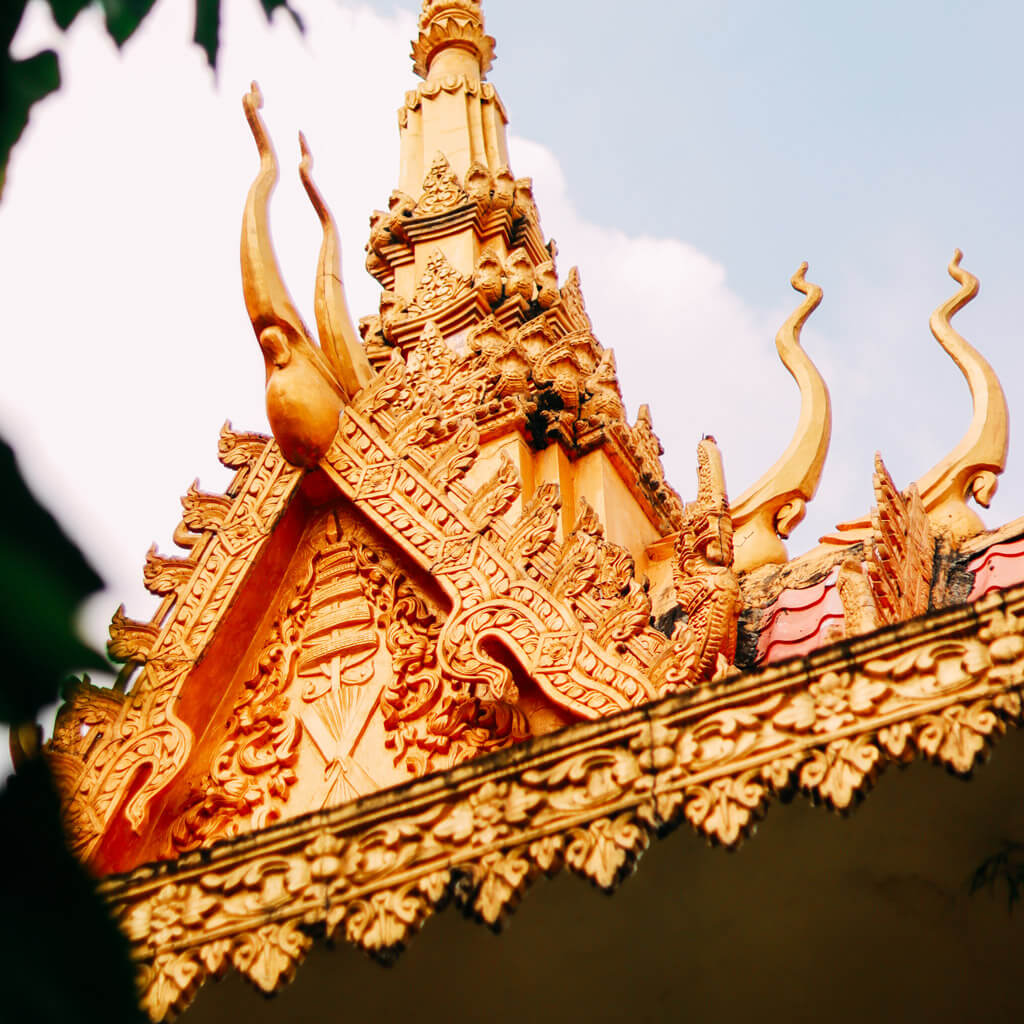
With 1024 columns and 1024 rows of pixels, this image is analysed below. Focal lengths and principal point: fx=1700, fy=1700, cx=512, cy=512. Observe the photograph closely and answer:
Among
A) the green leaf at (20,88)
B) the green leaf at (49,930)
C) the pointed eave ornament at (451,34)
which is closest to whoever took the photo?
the green leaf at (49,930)

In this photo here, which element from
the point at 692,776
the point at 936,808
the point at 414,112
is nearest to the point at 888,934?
the point at 936,808

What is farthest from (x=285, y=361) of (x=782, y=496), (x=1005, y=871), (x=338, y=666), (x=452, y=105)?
(x=452, y=105)

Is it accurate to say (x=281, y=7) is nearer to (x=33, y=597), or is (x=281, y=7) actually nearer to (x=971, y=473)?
(x=33, y=597)

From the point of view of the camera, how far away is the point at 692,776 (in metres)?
4.73

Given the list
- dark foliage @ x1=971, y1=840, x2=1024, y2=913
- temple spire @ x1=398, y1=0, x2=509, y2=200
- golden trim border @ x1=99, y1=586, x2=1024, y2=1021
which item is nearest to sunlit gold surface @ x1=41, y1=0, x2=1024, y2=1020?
golden trim border @ x1=99, y1=586, x2=1024, y2=1021

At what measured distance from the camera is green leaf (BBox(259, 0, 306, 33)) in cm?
255

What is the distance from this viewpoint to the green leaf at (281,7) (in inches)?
101

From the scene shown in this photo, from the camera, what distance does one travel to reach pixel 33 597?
2088 mm

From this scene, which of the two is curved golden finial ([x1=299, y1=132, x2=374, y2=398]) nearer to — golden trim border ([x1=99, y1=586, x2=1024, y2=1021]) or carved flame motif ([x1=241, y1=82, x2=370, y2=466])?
carved flame motif ([x1=241, y1=82, x2=370, y2=466])

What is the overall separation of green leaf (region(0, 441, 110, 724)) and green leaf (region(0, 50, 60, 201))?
1.46ft

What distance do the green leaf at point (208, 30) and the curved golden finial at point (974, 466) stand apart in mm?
5754

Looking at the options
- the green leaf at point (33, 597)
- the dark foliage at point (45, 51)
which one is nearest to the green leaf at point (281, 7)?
the dark foliage at point (45, 51)

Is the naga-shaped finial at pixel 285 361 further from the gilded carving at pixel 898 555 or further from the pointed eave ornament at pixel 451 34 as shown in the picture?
the pointed eave ornament at pixel 451 34

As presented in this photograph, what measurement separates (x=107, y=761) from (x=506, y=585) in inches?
68.6
